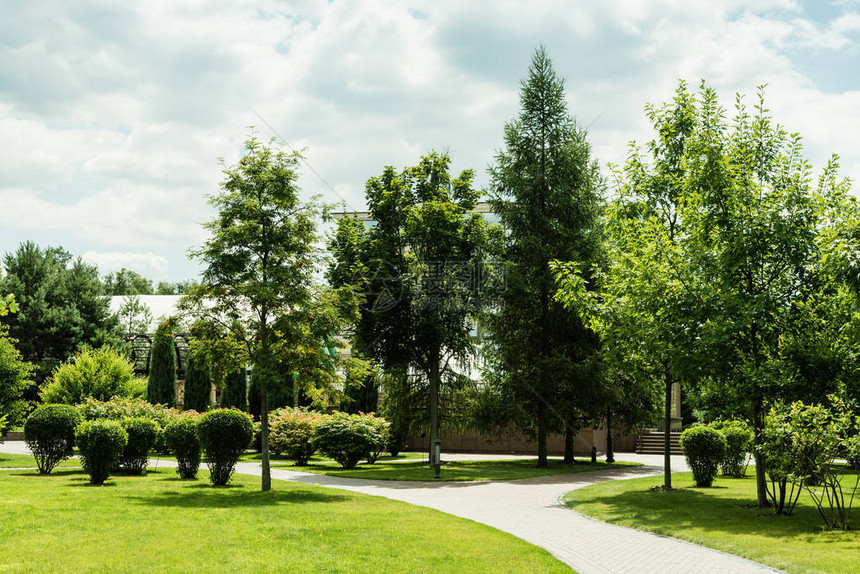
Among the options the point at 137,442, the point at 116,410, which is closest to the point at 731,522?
the point at 137,442

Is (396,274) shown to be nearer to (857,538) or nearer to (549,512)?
(549,512)

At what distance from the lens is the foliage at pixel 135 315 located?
47.5 meters

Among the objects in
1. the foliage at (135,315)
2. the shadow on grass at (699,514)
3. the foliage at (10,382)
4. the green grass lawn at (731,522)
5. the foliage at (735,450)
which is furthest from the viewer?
the foliage at (135,315)

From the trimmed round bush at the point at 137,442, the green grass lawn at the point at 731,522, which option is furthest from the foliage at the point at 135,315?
the green grass lawn at the point at 731,522

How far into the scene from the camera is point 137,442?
720 inches

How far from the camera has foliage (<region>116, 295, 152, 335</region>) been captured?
47.5 metres

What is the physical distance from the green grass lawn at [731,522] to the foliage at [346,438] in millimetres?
8144

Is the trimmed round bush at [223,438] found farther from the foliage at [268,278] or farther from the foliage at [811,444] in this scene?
the foliage at [811,444]

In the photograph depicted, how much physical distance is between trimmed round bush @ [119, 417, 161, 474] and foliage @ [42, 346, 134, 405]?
8016 mm

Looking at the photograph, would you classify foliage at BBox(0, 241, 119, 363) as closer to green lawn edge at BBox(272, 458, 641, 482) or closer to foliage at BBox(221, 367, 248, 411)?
foliage at BBox(221, 367, 248, 411)

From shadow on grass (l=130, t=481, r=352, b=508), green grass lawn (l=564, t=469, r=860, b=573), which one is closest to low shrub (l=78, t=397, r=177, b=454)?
shadow on grass (l=130, t=481, r=352, b=508)

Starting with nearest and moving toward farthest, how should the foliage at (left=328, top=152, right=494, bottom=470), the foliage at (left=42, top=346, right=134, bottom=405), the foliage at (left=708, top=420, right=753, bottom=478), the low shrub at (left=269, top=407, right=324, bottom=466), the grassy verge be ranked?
the foliage at (left=708, top=420, right=753, bottom=478) < the grassy verge < the foliage at (left=328, top=152, right=494, bottom=470) < the low shrub at (left=269, top=407, right=324, bottom=466) < the foliage at (left=42, top=346, right=134, bottom=405)

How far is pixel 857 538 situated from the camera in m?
10.1

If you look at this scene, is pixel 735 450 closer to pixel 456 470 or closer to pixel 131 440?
pixel 456 470
